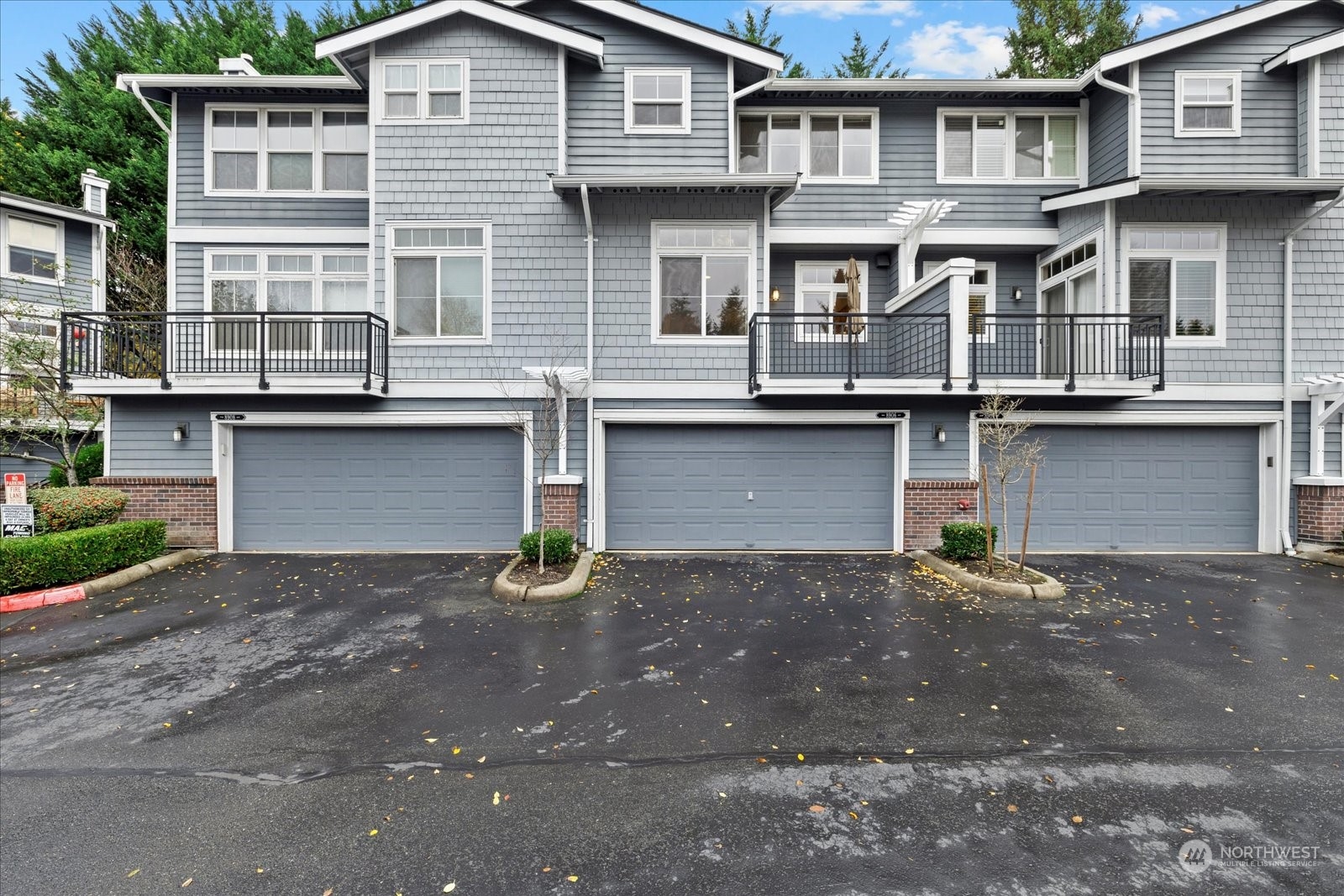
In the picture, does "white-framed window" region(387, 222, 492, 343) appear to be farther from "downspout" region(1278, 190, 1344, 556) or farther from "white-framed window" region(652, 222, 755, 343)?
"downspout" region(1278, 190, 1344, 556)

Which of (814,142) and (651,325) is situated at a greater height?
(814,142)

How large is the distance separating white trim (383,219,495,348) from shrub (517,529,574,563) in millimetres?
3310

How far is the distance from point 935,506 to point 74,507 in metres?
12.2

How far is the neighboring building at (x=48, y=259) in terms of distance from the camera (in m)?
13.9

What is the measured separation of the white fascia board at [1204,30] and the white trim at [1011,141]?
1.14 meters

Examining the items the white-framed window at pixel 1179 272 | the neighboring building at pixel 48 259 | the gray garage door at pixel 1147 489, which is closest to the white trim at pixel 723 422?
the gray garage door at pixel 1147 489

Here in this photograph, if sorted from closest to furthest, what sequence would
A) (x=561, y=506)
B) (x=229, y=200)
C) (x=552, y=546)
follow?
(x=552, y=546) → (x=561, y=506) → (x=229, y=200)

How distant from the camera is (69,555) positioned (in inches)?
289

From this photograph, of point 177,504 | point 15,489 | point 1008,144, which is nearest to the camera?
point 15,489

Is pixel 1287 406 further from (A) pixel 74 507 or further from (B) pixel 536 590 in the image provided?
(A) pixel 74 507

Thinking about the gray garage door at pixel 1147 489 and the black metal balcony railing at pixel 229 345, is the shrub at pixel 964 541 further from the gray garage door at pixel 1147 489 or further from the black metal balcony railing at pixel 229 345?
the black metal balcony railing at pixel 229 345

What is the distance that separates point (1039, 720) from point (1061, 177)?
10.3 m

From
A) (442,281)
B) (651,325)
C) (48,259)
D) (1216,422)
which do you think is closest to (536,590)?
(651,325)

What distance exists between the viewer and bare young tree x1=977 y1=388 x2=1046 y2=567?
27.7 feet
